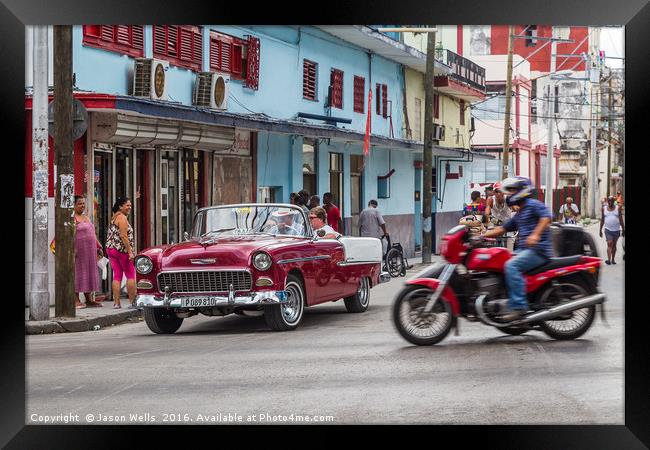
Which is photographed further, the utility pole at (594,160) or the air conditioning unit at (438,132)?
the air conditioning unit at (438,132)

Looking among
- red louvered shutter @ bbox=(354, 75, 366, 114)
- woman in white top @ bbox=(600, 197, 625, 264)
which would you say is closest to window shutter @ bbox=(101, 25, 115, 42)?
red louvered shutter @ bbox=(354, 75, 366, 114)

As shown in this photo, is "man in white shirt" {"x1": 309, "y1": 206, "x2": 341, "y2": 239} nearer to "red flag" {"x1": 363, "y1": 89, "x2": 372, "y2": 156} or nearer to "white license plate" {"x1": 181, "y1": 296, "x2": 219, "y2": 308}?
"white license plate" {"x1": 181, "y1": 296, "x2": 219, "y2": 308}

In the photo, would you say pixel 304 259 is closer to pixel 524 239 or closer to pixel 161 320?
pixel 161 320

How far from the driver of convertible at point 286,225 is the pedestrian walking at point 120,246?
1891mm

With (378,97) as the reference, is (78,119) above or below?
below

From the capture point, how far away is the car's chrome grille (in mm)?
11102

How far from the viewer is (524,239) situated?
10008 millimetres

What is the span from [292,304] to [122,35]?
16.0 feet

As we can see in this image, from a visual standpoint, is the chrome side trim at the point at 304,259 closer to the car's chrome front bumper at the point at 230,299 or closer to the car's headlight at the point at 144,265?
the car's chrome front bumper at the point at 230,299

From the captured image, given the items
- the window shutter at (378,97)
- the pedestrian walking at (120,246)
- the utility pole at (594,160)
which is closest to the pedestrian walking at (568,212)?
the utility pole at (594,160)

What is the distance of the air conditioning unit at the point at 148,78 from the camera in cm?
1469

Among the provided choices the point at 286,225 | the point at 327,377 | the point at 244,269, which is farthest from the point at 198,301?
the point at 327,377

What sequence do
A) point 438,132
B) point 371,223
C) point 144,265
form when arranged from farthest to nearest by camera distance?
point 438,132, point 371,223, point 144,265
